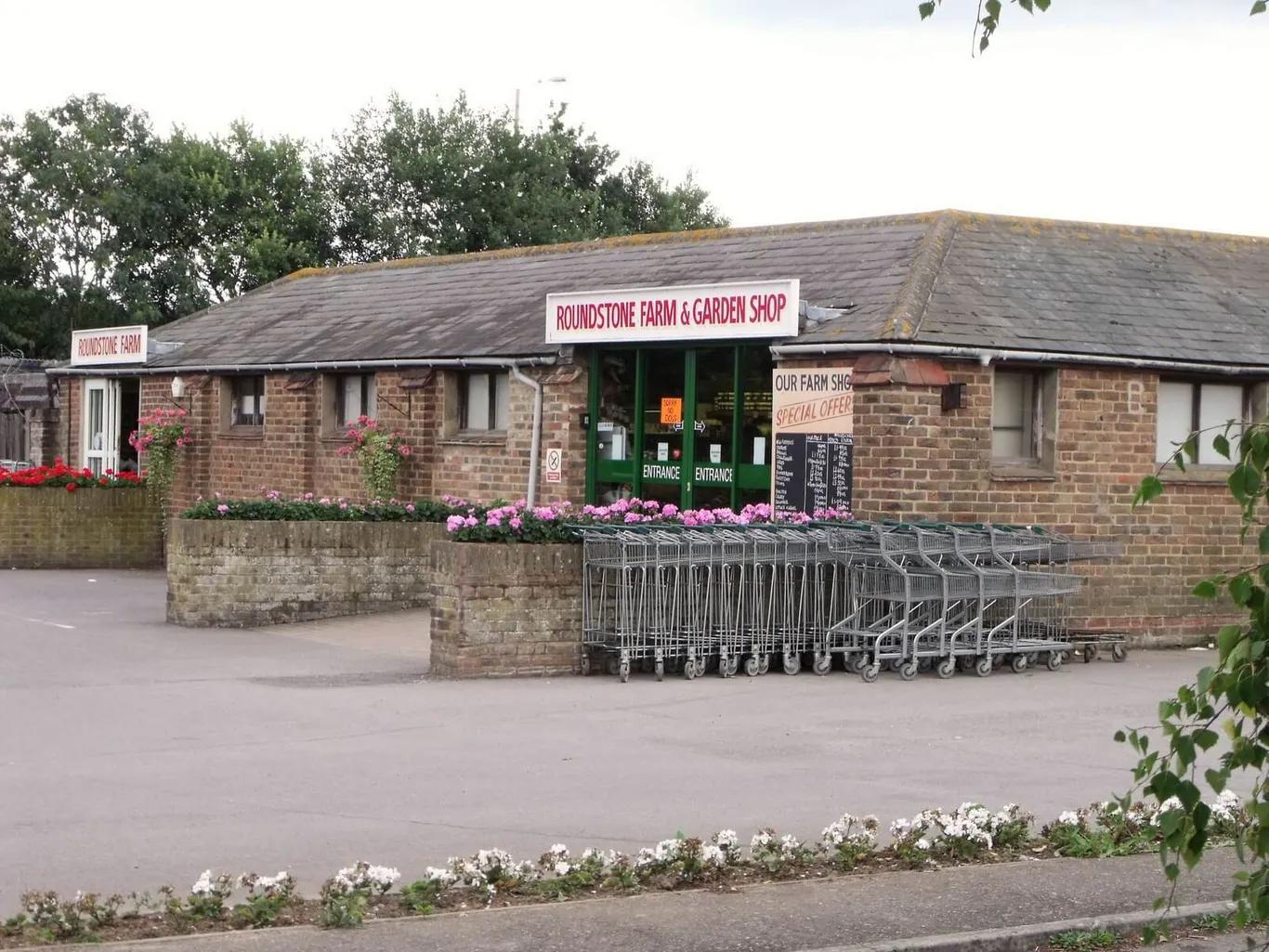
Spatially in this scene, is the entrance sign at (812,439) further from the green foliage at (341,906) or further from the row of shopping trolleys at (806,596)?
the green foliage at (341,906)

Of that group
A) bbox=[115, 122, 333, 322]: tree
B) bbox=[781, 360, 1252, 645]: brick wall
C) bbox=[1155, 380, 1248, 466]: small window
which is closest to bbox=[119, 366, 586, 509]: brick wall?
bbox=[781, 360, 1252, 645]: brick wall

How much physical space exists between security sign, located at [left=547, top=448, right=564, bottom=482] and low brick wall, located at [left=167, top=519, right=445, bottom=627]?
195 centimetres

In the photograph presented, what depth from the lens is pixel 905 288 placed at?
18234 mm

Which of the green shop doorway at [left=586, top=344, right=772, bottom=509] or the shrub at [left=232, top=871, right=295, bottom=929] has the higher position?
the green shop doorway at [left=586, top=344, right=772, bottom=509]

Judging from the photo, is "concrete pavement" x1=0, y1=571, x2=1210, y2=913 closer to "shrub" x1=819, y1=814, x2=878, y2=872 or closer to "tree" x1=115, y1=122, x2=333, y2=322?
"shrub" x1=819, y1=814, x2=878, y2=872

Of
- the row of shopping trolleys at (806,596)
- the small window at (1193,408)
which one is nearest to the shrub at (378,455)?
the row of shopping trolleys at (806,596)

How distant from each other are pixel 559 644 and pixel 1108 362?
6768 mm

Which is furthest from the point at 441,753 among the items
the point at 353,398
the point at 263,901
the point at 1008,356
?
the point at 353,398

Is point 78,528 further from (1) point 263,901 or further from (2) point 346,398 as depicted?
(1) point 263,901

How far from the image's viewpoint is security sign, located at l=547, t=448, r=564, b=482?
21.0m

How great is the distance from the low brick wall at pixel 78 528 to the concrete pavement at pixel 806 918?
20.6 meters

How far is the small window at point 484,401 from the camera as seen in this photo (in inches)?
880

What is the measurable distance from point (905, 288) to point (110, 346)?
1616 centimetres

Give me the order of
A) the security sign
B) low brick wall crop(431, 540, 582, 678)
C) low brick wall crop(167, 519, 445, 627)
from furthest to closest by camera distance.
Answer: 1. the security sign
2. low brick wall crop(167, 519, 445, 627)
3. low brick wall crop(431, 540, 582, 678)
